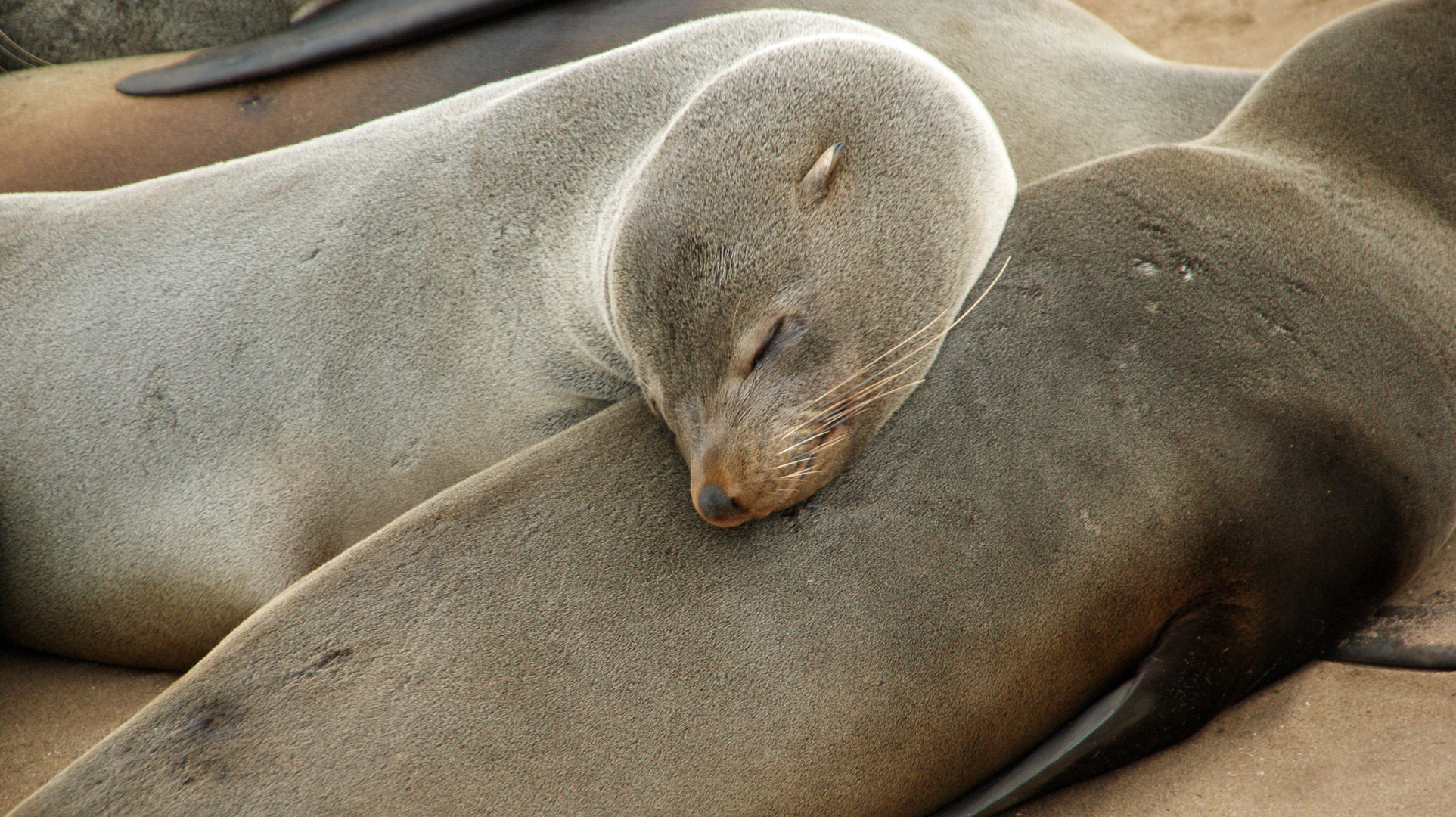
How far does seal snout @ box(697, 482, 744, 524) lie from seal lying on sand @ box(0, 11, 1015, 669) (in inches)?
9.7

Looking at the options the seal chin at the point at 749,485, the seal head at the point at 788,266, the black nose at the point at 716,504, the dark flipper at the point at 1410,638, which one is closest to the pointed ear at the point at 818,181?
the seal head at the point at 788,266

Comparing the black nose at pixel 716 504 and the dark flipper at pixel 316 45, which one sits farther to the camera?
the dark flipper at pixel 316 45

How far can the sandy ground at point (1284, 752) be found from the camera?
2121 mm

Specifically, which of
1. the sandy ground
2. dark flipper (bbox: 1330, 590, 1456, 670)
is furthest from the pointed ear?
dark flipper (bbox: 1330, 590, 1456, 670)

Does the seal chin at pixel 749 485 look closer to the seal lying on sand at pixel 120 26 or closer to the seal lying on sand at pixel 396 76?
the seal lying on sand at pixel 396 76

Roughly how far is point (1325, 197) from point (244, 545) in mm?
2790

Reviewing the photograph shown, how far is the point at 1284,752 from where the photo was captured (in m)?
2.25

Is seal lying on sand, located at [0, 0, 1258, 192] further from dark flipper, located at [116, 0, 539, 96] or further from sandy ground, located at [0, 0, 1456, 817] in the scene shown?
sandy ground, located at [0, 0, 1456, 817]

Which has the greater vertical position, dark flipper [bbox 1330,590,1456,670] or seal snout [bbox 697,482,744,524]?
seal snout [bbox 697,482,744,524]

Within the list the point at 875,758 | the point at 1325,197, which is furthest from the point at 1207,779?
the point at 1325,197

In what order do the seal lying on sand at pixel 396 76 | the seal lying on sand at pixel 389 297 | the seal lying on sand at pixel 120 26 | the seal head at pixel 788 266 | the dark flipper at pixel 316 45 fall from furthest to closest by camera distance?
the seal lying on sand at pixel 120 26 < the dark flipper at pixel 316 45 < the seal lying on sand at pixel 396 76 < the seal lying on sand at pixel 389 297 < the seal head at pixel 788 266

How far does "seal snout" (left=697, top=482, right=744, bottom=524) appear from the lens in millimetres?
2064

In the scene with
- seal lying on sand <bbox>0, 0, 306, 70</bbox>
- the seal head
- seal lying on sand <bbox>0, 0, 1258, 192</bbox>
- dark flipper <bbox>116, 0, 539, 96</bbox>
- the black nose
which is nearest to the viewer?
the black nose

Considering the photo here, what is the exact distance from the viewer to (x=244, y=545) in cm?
279
